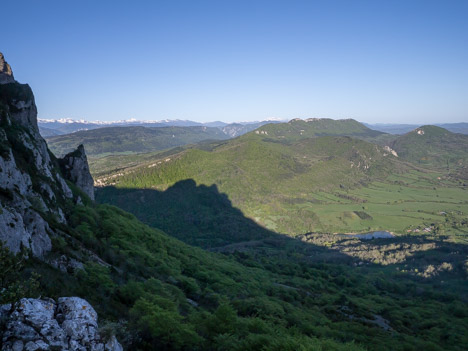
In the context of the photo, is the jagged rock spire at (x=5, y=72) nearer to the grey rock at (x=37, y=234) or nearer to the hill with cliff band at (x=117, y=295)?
the hill with cliff band at (x=117, y=295)

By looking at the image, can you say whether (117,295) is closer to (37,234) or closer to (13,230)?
(37,234)

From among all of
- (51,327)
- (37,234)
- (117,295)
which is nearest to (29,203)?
(37,234)

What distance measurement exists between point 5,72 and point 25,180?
43979 millimetres

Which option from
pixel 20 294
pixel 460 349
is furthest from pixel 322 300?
pixel 20 294

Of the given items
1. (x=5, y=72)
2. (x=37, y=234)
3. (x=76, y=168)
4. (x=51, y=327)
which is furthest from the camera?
(x=76, y=168)

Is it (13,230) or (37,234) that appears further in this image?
(37,234)

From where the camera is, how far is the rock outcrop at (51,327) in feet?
35.6

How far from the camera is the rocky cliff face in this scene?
22247 millimetres

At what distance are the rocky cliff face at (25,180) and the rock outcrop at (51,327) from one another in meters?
10.1

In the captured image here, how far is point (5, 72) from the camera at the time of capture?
60.4m

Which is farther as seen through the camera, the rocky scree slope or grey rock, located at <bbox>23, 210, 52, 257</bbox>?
grey rock, located at <bbox>23, 210, 52, 257</bbox>

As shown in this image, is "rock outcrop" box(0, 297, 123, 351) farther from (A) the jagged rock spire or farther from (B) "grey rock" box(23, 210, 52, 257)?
(A) the jagged rock spire

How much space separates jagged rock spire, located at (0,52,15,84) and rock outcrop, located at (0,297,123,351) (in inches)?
2613

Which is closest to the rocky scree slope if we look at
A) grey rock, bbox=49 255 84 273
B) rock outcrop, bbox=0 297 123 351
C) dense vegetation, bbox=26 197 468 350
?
rock outcrop, bbox=0 297 123 351
